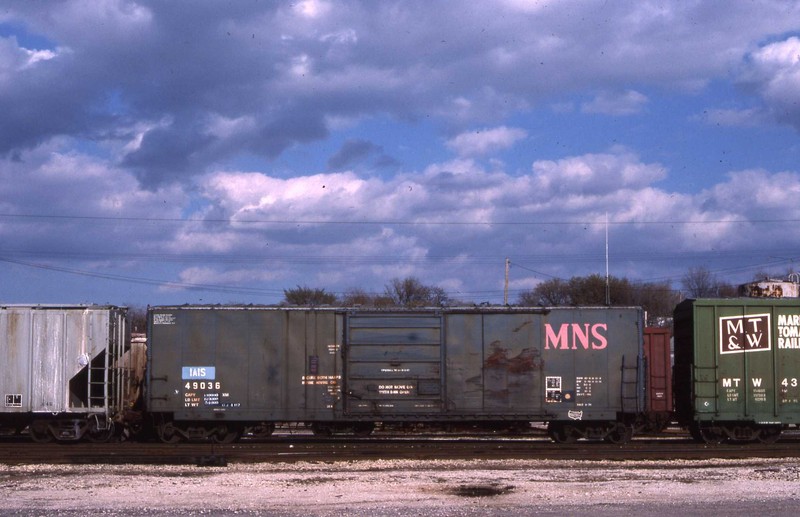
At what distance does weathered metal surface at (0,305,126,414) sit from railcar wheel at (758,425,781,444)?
1546 centimetres

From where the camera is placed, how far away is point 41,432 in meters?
19.9

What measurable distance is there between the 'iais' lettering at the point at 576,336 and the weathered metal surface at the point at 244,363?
4.93 metres

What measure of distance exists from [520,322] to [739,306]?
5.10 metres

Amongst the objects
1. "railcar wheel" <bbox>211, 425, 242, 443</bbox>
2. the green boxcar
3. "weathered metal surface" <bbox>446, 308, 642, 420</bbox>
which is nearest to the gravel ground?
the green boxcar

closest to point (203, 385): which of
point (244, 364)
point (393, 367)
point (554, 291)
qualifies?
point (244, 364)

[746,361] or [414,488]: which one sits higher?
[746,361]

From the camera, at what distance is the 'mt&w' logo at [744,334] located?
1938 centimetres

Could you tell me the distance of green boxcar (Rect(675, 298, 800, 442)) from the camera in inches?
758

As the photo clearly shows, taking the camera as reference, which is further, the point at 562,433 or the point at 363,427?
the point at 562,433

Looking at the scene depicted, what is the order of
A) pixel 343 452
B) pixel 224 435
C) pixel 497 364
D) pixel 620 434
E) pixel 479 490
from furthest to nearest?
pixel 224 435, pixel 620 434, pixel 497 364, pixel 343 452, pixel 479 490

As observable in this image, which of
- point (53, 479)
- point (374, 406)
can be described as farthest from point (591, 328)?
point (53, 479)

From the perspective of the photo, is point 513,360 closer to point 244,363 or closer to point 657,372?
point 657,372

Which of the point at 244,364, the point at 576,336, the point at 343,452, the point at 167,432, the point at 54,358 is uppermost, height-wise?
the point at 576,336

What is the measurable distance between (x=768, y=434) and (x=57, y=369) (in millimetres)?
16884
